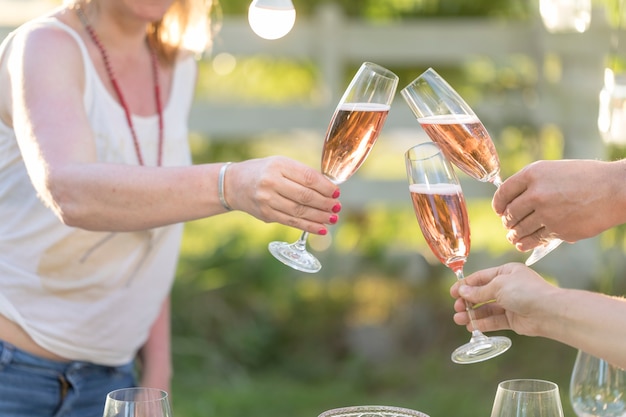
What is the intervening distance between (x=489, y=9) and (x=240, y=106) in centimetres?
189

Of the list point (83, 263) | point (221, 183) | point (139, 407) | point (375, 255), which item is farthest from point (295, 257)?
point (375, 255)

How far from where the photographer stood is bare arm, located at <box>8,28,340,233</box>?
1788 mm

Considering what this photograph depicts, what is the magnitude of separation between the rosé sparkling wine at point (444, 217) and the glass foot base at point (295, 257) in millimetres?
225

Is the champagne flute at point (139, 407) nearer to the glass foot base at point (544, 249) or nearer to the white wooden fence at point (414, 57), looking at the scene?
the glass foot base at point (544, 249)

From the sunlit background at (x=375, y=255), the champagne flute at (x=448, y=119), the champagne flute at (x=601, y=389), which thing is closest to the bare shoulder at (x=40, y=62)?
the champagne flute at (x=448, y=119)

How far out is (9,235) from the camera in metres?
2.23

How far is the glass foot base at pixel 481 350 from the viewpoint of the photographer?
175 cm

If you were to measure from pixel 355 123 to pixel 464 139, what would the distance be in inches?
9.3

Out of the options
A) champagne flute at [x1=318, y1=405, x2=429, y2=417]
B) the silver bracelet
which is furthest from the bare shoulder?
champagne flute at [x1=318, y1=405, x2=429, y2=417]

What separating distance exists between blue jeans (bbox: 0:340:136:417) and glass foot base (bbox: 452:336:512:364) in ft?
3.25

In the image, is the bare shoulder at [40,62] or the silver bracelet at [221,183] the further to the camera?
the bare shoulder at [40,62]

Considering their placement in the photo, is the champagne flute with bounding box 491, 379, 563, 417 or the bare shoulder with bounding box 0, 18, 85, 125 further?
the bare shoulder with bounding box 0, 18, 85, 125

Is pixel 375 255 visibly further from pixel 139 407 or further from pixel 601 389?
pixel 139 407

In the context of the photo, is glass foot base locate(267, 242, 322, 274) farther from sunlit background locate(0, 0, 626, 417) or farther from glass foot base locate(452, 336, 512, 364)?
sunlit background locate(0, 0, 626, 417)
